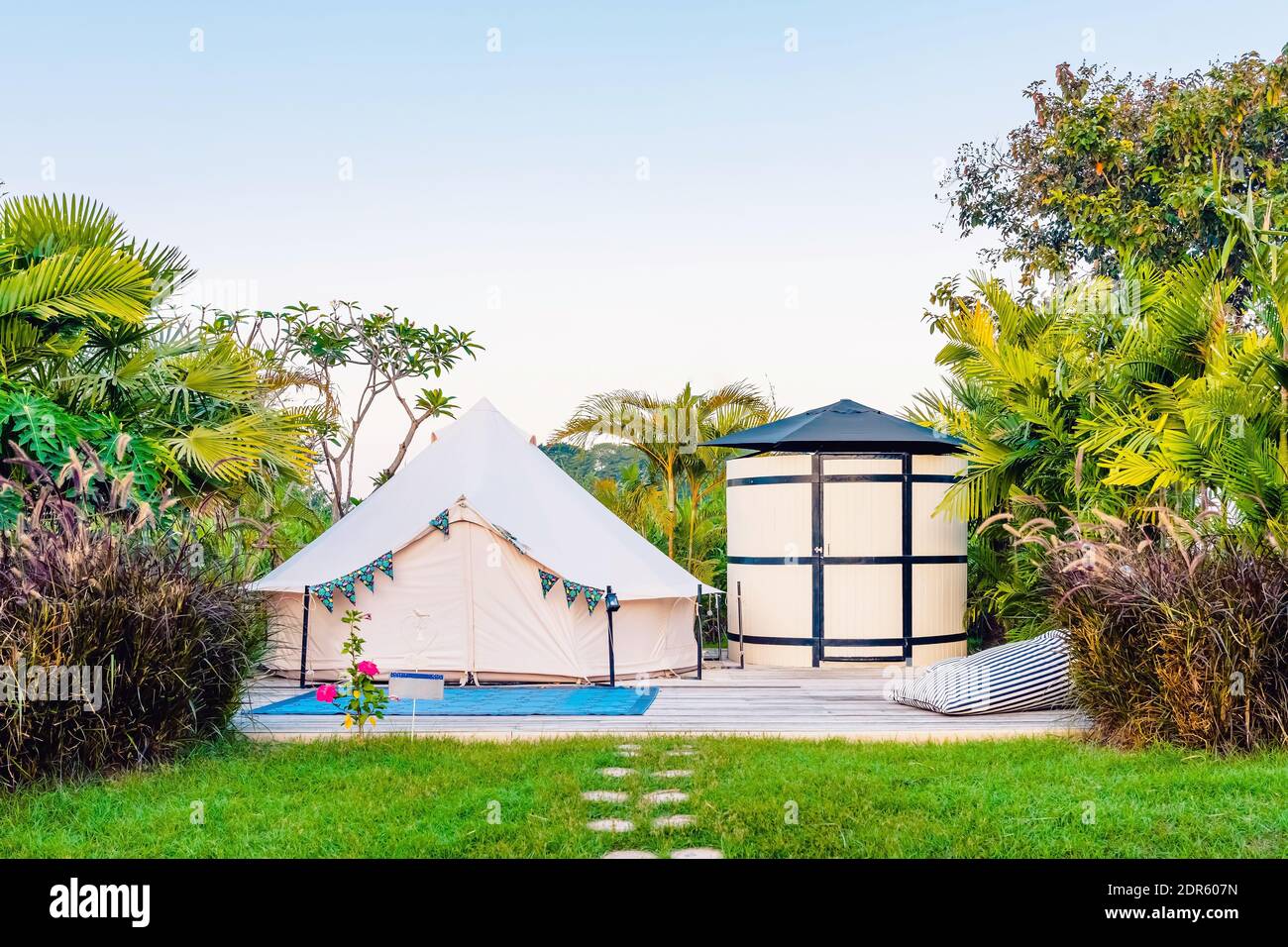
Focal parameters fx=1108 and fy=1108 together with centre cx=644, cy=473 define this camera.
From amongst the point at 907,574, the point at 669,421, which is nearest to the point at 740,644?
the point at 907,574

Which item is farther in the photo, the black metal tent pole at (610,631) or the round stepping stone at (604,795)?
the black metal tent pole at (610,631)

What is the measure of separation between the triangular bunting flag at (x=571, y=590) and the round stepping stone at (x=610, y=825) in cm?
419

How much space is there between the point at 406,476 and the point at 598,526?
1836mm

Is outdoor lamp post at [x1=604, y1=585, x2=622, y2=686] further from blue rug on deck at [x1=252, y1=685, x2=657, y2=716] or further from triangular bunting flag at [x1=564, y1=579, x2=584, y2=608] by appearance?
triangular bunting flag at [x1=564, y1=579, x2=584, y2=608]

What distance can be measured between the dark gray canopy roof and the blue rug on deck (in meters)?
2.69

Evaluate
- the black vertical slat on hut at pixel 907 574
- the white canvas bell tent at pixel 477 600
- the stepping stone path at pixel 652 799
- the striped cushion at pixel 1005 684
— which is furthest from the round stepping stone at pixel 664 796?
the black vertical slat on hut at pixel 907 574

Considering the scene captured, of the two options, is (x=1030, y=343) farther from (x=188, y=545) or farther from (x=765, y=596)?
(x=188, y=545)

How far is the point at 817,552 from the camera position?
9828 millimetres

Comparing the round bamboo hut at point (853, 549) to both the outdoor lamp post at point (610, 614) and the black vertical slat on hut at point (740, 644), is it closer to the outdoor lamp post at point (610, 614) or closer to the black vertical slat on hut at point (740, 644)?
the black vertical slat on hut at point (740, 644)

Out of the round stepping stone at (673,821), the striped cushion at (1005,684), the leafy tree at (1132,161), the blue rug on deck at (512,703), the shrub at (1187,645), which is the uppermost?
the leafy tree at (1132,161)

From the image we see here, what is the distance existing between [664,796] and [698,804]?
251 mm

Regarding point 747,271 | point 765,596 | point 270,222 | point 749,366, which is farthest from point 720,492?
point 270,222

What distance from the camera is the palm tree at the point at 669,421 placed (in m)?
12.9

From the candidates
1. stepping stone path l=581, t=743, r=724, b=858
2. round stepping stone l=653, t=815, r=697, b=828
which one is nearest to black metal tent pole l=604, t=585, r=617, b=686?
stepping stone path l=581, t=743, r=724, b=858
